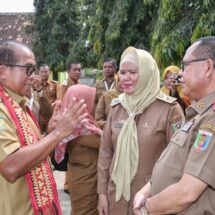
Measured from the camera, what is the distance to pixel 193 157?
1965 millimetres

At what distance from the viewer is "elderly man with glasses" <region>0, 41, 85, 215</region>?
236 centimetres

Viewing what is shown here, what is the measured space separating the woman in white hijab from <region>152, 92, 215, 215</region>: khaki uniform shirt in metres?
0.83

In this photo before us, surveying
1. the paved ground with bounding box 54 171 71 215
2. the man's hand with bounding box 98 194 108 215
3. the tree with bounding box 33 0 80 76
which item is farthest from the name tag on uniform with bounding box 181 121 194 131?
the tree with bounding box 33 0 80 76

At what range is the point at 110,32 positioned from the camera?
1128 cm

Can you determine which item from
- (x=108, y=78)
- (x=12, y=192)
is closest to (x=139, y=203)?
(x=12, y=192)

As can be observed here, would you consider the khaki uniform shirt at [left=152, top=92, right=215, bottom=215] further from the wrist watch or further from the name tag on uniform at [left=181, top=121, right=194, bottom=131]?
the wrist watch

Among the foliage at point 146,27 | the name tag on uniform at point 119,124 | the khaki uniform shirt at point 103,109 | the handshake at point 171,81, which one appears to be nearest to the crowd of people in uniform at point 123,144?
the name tag on uniform at point 119,124

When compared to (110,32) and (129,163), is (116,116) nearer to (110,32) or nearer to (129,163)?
(129,163)

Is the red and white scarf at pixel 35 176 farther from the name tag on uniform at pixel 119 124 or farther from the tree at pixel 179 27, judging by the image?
the tree at pixel 179 27

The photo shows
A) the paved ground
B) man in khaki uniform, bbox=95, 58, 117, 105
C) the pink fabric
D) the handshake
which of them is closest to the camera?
the pink fabric

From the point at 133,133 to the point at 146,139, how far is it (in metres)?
0.11

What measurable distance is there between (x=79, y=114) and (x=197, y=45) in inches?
31.7

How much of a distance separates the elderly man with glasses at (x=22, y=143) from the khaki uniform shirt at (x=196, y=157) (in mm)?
643

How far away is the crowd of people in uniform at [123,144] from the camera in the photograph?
201cm
